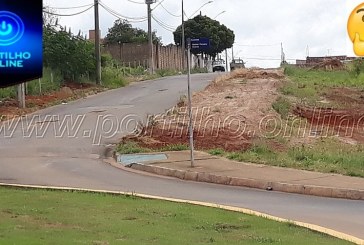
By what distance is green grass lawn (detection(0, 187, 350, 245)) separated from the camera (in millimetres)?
9539

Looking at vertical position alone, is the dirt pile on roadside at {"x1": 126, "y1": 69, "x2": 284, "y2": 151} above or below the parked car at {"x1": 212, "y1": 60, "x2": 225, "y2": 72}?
below

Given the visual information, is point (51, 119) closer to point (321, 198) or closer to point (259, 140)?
point (259, 140)

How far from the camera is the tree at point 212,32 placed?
85588 millimetres

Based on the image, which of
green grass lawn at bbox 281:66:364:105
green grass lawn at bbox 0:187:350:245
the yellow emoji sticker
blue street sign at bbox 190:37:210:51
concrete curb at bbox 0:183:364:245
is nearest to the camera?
green grass lawn at bbox 0:187:350:245

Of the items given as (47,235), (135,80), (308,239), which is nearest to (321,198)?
(308,239)

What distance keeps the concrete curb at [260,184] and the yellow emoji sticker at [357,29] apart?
284 centimetres

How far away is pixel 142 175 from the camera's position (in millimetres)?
19109

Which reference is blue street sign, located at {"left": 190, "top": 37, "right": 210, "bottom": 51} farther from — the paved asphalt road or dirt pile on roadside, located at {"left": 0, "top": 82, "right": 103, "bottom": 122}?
dirt pile on roadside, located at {"left": 0, "top": 82, "right": 103, "bottom": 122}

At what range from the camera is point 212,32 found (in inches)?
3450

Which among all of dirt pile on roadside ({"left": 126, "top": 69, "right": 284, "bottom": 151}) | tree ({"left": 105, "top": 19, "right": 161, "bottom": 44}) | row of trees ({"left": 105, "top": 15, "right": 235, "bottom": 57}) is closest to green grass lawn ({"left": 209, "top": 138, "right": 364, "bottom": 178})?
dirt pile on roadside ({"left": 126, "top": 69, "right": 284, "bottom": 151})

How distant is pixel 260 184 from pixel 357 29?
408 cm

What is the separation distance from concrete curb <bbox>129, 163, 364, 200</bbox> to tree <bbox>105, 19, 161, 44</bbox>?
76743 millimetres

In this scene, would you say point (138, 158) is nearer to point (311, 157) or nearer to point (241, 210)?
point (311, 157)

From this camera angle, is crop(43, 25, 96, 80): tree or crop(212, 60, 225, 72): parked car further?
crop(212, 60, 225, 72): parked car
